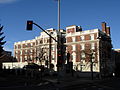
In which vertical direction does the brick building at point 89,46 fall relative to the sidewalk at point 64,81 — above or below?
above

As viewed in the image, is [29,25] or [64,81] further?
[64,81]

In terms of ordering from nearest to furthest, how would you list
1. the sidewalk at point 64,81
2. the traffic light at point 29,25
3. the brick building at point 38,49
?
the traffic light at point 29,25, the sidewalk at point 64,81, the brick building at point 38,49

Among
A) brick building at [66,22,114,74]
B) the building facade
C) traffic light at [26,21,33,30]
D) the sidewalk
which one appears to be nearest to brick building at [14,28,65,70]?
the building facade

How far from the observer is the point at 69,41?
7269 centimetres

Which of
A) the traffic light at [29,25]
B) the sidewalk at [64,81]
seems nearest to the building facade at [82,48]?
the sidewalk at [64,81]

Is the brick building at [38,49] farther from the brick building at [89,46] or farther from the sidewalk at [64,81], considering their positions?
the sidewalk at [64,81]

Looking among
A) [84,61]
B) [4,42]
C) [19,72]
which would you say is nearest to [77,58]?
[84,61]

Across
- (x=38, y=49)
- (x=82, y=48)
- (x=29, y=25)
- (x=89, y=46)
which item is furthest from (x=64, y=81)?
(x=38, y=49)

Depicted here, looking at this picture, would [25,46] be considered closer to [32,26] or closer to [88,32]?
[88,32]

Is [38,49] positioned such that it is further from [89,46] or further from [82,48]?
[89,46]

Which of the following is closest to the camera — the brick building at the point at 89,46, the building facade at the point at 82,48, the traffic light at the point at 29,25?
the traffic light at the point at 29,25

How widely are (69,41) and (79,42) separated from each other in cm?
482

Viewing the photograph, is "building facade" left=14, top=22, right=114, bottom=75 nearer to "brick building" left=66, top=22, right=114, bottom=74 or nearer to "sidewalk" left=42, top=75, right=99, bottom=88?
"brick building" left=66, top=22, right=114, bottom=74

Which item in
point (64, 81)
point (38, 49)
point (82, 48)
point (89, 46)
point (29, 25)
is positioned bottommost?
point (64, 81)
